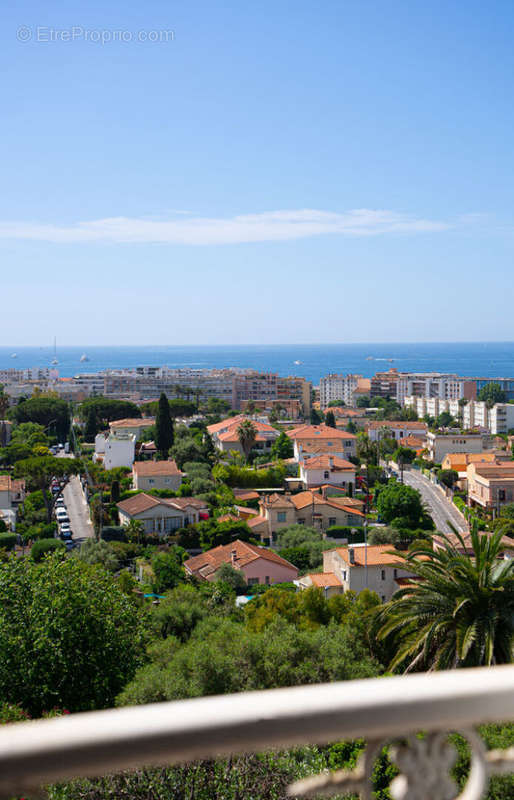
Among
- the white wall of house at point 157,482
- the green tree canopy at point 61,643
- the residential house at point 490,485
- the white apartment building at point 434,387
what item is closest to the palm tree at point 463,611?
the green tree canopy at point 61,643

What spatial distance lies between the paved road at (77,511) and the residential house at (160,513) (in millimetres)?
1909

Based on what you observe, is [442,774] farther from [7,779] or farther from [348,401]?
[348,401]

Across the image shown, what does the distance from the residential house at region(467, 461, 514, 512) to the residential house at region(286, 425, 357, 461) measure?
1020cm

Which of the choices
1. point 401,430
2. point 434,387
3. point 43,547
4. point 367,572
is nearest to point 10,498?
point 43,547

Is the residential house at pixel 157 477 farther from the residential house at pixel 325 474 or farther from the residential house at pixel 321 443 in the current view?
the residential house at pixel 321 443

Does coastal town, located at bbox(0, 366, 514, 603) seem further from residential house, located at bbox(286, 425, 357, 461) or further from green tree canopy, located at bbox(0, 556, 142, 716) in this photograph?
green tree canopy, located at bbox(0, 556, 142, 716)

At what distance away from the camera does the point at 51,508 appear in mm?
37000

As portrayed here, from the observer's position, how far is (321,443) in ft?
168

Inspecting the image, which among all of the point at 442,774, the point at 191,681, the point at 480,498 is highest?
the point at 442,774

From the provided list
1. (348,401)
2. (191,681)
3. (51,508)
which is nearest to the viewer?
(191,681)

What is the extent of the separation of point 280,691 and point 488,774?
1.34ft

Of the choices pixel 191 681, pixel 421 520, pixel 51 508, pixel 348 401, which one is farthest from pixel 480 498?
pixel 348 401

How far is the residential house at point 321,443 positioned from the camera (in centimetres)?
4991

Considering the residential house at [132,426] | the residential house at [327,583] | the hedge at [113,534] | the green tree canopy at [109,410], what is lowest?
the hedge at [113,534]
